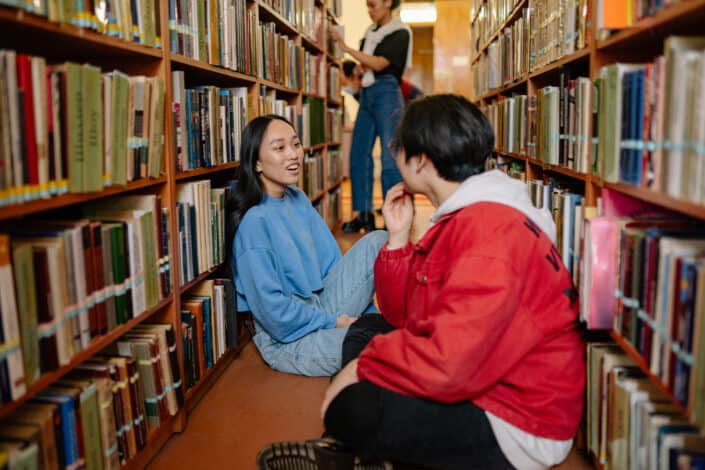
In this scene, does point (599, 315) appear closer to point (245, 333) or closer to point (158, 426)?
point (158, 426)

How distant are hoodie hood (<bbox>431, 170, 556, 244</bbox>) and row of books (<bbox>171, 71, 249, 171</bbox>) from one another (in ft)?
2.97

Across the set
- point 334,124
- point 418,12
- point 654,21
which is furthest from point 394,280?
point 418,12

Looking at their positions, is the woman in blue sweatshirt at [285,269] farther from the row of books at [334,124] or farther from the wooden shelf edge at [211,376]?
the row of books at [334,124]

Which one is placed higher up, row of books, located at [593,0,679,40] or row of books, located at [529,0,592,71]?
row of books, located at [529,0,592,71]

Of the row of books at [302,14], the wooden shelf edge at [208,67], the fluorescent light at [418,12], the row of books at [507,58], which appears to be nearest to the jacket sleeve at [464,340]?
the wooden shelf edge at [208,67]

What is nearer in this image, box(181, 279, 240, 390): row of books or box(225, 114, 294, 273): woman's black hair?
box(181, 279, 240, 390): row of books

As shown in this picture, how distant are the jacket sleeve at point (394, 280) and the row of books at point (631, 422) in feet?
1.65

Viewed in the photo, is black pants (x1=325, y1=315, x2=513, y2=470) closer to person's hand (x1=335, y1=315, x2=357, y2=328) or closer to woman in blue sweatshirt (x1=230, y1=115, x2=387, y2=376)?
woman in blue sweatshirt (x1=230, y1=115, x2=387, y2=376)

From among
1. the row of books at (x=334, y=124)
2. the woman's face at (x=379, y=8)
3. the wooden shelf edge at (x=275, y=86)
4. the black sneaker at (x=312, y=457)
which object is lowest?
the black sneaker at (x=312, y=457)

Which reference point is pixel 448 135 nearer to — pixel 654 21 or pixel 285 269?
pixel 654 21

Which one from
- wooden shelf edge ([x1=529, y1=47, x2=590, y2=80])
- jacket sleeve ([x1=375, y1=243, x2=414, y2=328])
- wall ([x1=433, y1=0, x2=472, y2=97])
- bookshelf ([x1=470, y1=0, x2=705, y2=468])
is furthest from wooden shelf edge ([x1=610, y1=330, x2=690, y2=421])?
wall ([x1=433, y1=0, x2=472, y2=97])

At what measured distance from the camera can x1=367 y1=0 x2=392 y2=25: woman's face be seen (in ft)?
14.9

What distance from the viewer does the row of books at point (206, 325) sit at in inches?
75.3

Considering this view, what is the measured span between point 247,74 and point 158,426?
1544 mm
